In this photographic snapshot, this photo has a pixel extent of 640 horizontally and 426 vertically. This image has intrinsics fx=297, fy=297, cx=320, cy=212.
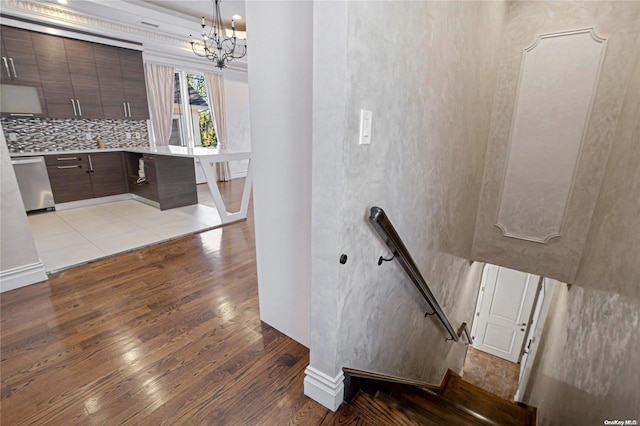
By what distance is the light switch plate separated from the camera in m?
1.16

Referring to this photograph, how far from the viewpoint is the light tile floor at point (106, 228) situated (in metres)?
3.13

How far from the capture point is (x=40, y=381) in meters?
1.59

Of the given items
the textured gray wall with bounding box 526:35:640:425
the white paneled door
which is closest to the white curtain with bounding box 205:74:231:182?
the white paneled door

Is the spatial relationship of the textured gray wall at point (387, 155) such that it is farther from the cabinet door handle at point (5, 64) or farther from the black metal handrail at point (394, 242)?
the cabinet door handle at point (5, 64)

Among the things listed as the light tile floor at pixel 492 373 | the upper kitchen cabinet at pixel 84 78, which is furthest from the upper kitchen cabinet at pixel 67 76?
the light tile floor at pixel 492 373

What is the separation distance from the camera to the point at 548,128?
277 centimetres

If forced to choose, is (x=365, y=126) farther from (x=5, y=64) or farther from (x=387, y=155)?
(x=5, y=64)

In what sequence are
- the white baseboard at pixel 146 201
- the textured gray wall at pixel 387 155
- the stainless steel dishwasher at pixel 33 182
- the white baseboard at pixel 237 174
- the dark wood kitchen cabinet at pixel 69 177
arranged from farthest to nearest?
the white baseboard at pixel 237 174, the white baseboard at pixel 146 201, the dark wood kitchen cabinet at pixel 69 177, the stainless steel dishwasher at pixel 33 182, the textured gray wall at pixel 387 155

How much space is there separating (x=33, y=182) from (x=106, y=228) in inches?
62.3

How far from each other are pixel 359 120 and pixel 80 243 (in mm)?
3712

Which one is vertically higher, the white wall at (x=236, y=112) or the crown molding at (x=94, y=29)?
the crown molding at (x=94, y=29)

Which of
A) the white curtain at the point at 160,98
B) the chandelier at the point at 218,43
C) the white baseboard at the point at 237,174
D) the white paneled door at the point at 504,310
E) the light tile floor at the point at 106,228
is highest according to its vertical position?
the chandelier at the point at 218,43

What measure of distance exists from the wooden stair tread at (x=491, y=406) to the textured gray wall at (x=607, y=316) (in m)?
0.17

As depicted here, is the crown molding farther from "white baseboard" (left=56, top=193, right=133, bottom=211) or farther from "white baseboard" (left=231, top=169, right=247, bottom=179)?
"white baseboard" (left=231, top=169, right=247, bottom=179)
